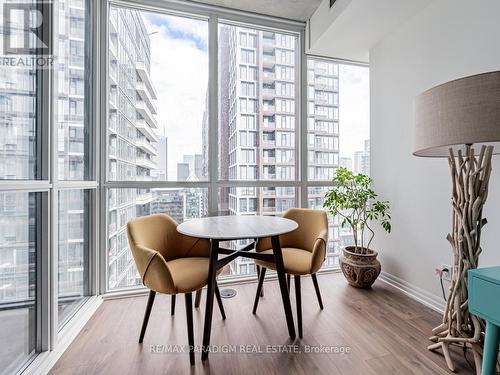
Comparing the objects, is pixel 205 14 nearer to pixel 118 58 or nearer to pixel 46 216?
pixel 118 58

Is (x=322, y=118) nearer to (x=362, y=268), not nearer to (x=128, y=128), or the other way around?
(x=362, y=268)

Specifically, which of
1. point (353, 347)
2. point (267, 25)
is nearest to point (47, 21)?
point (267, 25)

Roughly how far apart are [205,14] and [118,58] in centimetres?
99

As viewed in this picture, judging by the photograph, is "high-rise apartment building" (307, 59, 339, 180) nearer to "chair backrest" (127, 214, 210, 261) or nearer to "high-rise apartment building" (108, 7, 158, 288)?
"chair backrest" (127, 214, 210, 261)

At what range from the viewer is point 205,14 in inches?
101

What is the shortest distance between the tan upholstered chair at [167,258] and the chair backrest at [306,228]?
0.77 meters

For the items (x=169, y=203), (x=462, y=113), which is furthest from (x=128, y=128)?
(x=462, y=113)

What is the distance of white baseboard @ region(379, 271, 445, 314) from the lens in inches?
80.5

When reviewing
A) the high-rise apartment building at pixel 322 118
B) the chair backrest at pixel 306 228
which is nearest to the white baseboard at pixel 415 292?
the chair backrest at pixel 306 228

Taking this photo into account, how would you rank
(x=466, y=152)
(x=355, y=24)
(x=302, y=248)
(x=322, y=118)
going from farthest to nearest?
(x=322, y=118)
(x=355, y=24)
(x=302, y=248)
(x=466, y=152)

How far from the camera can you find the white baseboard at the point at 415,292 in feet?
6.71

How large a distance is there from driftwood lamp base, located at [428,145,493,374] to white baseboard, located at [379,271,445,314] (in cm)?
58

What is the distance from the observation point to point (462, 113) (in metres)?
1.25

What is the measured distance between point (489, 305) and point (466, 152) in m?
0.82
